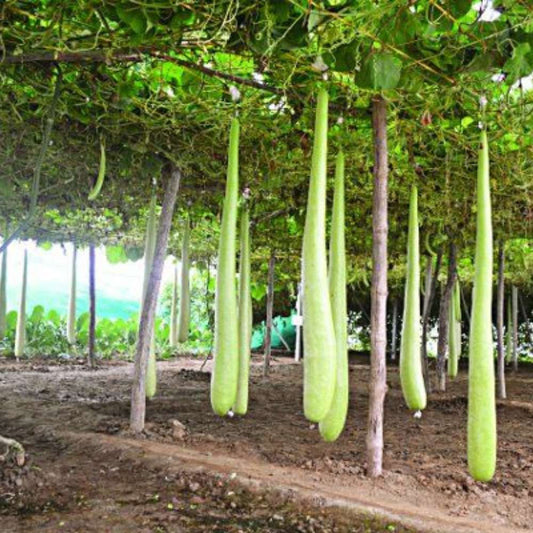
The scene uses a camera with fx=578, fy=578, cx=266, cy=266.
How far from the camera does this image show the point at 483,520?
12.1ft

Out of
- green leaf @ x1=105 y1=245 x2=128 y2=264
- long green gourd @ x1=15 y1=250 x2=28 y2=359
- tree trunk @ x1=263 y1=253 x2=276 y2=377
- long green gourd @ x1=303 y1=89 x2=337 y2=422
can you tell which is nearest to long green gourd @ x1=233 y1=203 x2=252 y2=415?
long green gourd @ x1=303 y1=89 x2=337 y2=422

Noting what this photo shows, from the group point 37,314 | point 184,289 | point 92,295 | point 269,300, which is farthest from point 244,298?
point 37,314

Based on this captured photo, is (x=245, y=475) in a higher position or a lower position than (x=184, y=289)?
lower

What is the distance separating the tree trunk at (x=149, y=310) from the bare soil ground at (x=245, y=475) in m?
0.24

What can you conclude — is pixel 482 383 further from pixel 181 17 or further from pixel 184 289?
pixel 184 289

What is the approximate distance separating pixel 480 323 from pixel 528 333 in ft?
61.1

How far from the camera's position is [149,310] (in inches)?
205

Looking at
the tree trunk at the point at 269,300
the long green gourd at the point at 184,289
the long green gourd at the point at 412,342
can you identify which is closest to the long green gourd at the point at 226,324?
the long green gourd at the point at 412,342

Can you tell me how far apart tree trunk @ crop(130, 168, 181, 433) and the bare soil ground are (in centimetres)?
24

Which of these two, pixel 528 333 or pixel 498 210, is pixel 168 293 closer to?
pixel 528 333

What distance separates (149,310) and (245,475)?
5.71 feet

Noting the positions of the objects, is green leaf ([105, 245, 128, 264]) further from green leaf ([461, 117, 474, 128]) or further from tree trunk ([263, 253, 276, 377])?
green leaf ([461, 117, 474, 128])

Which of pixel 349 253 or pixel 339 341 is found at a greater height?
pixel 349 253

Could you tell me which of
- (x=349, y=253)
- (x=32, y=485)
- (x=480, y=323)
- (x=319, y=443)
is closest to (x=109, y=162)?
(x=32, y=485)
